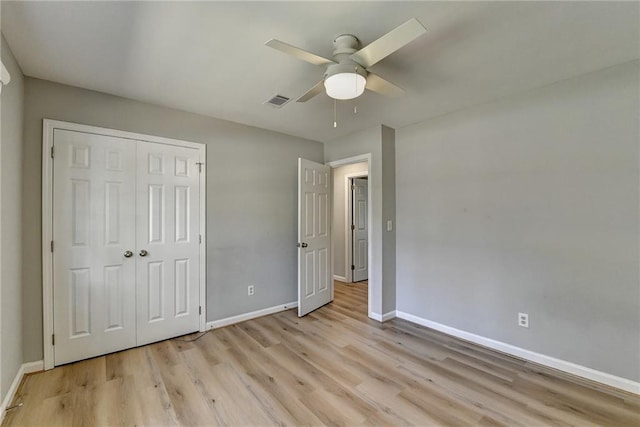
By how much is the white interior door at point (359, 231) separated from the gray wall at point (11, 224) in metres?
4.42

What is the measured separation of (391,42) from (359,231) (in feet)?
14.3

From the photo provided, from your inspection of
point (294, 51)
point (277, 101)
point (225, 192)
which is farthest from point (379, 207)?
point (294, 51)

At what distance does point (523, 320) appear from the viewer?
250cm

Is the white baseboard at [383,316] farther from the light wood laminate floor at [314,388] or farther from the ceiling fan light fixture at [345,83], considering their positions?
the ceiling fan light fixture at [345,83]

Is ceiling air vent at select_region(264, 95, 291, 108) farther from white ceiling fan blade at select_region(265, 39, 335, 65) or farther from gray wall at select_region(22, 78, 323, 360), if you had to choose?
white ceiling fan blade at select_region(265, 39, 335, 65)

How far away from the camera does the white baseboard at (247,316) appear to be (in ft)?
10.3

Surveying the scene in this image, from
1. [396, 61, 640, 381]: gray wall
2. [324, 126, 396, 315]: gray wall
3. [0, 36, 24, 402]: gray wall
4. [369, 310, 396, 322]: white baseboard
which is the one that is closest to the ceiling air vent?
[324, 126, 396, 315]: gray wall

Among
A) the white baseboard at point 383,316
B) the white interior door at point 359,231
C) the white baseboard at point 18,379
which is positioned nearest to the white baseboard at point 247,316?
the white baseboard at point 383,316

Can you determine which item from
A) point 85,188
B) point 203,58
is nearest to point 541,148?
point 203,58

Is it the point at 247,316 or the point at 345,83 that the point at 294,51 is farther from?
the point at 247,316

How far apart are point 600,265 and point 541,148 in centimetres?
103

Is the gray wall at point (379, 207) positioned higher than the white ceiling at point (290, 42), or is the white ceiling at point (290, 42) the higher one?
the white ceiling at point (290, 42)

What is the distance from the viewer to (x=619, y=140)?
6.81 feet

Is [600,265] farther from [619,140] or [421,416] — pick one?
[421,416]
